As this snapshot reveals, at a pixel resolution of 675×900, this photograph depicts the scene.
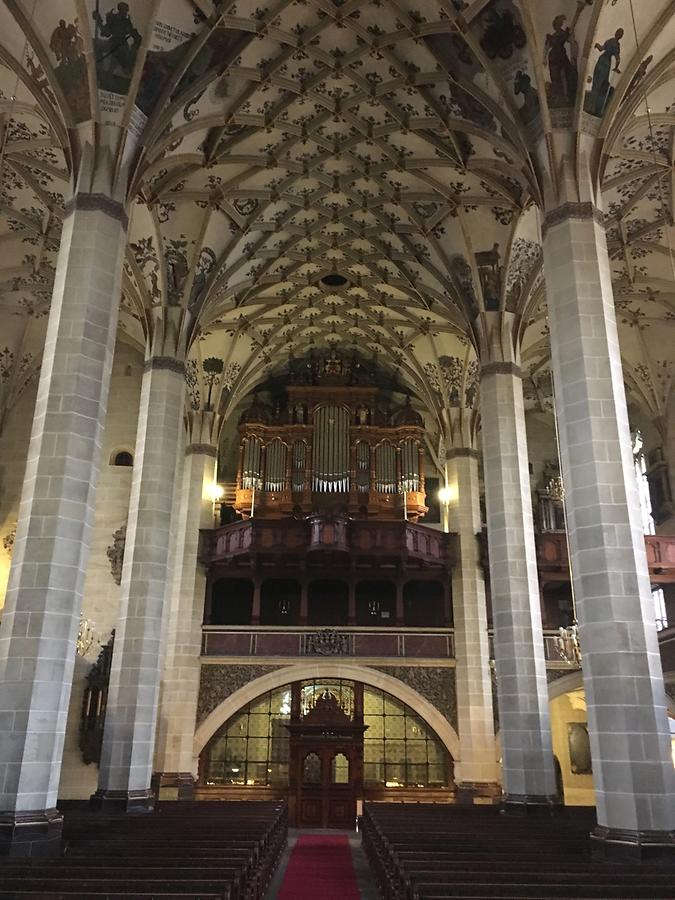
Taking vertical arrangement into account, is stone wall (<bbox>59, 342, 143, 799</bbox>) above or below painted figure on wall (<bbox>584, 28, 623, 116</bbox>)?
below

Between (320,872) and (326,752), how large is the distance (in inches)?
328

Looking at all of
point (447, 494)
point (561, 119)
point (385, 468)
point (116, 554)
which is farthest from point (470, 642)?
point (561, 119)

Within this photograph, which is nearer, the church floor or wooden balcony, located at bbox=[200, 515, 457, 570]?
the church floor

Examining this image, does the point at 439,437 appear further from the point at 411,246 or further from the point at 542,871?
the point at 542,871

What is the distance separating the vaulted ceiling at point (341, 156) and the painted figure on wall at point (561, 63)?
29 mm

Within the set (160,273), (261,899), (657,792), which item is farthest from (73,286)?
(657,792)

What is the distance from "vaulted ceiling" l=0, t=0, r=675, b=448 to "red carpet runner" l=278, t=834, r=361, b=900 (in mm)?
11479

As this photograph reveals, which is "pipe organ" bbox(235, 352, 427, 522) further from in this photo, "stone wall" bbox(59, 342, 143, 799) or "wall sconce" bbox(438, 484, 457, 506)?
"stone wall" bbox(59, 342, 143, 799)

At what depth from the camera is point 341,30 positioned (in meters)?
13.8

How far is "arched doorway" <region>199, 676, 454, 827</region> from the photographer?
2019 cm

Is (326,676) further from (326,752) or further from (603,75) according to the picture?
(603,75)

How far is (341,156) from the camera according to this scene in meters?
16.8

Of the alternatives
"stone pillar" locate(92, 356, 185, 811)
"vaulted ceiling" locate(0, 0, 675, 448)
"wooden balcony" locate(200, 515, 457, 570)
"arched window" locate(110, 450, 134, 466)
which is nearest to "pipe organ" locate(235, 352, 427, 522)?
"wooden balcony" locate(200, 515, 457, 570)

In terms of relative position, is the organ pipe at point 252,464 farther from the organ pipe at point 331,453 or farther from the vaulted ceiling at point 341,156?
the vaulted ceiling at point 341,156
